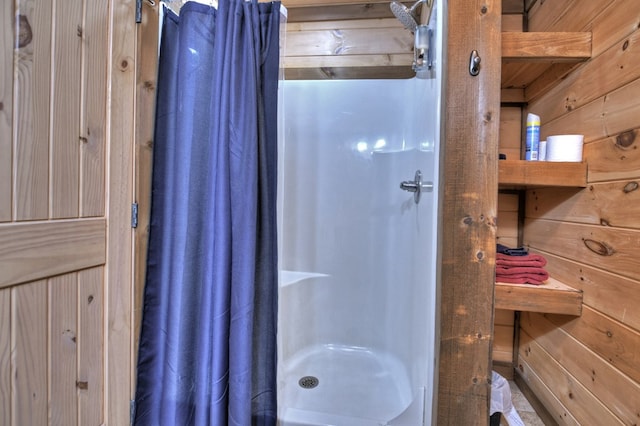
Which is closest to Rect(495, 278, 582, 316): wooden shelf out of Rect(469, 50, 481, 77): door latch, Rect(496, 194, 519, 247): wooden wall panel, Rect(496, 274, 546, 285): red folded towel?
Rect(496, 274, 546, 285): red folded towel

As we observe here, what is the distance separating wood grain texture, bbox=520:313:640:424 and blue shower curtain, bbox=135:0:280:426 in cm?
101

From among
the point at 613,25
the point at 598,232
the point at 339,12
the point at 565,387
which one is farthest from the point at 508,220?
the point at 339,12

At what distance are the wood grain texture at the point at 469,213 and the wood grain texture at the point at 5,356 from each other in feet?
3.61

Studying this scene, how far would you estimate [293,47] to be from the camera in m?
1.69

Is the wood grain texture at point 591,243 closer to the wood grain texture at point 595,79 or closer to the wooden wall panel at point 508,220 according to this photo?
the wooden wall panel at point 508,220

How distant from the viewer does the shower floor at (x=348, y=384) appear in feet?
4.21

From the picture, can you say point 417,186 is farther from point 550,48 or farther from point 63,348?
point 63,348

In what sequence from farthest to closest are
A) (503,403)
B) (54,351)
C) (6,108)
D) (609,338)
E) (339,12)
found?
1. (339,12)
2. (503,403)
3. (609,338)
4. (54,351)
5. (6,108)

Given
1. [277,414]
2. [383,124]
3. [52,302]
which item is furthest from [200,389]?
[383,124]

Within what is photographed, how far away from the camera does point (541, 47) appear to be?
986 millimetres

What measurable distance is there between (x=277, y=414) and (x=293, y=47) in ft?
6.07

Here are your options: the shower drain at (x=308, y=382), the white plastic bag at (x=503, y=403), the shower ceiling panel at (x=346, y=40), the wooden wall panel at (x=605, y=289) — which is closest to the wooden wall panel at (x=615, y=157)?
the wooden wall panel at (x=605, y=289)

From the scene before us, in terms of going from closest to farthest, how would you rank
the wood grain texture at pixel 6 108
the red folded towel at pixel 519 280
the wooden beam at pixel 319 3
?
1. the wood grain texture at pixel 6 108
2. the red folded towel at pixel 519 280
3. the wooden beam at pixel 319 3

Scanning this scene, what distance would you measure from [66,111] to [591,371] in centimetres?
174
